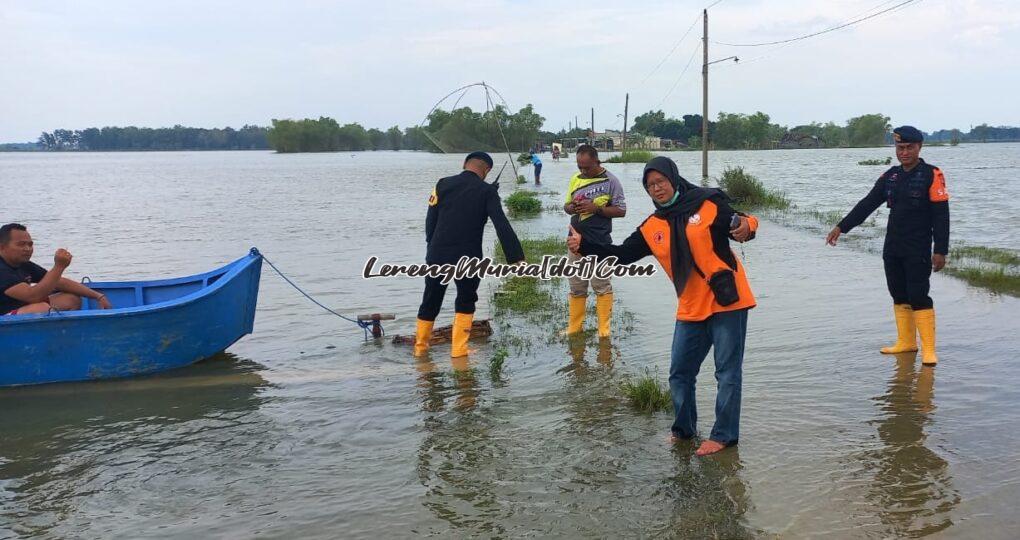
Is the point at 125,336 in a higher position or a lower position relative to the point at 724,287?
lower

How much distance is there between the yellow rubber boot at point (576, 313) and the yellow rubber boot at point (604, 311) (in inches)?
6.9

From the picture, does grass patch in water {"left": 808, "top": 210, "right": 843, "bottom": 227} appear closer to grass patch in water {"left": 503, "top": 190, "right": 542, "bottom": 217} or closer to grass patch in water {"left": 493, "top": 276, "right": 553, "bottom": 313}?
grass patch in water {"left": 503, "top": 190, "right": 542, "bottom": 217}

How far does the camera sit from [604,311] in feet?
26.6

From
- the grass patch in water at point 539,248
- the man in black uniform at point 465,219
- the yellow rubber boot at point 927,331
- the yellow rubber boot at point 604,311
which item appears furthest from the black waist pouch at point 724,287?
the grass patch in water at point 539,248

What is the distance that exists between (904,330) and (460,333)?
4.02m

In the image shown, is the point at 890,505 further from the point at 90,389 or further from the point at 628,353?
the point at 90,389

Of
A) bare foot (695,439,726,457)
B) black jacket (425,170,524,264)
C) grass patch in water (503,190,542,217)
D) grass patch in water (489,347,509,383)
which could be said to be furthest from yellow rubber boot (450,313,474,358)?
grass patch in water (503,190,542,217)

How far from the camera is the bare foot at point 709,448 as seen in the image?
480cm

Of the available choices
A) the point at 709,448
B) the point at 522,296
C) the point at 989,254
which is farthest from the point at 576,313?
the point at 989,254

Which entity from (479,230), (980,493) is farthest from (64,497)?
(980,493)

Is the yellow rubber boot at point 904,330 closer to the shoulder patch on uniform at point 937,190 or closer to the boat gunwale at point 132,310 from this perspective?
the shoulder patch on uniform at point 937,190

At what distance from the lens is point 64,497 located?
4727 mm

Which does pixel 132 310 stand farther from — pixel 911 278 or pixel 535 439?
pixel 911 278

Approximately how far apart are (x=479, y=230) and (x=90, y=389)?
12.6 ft
